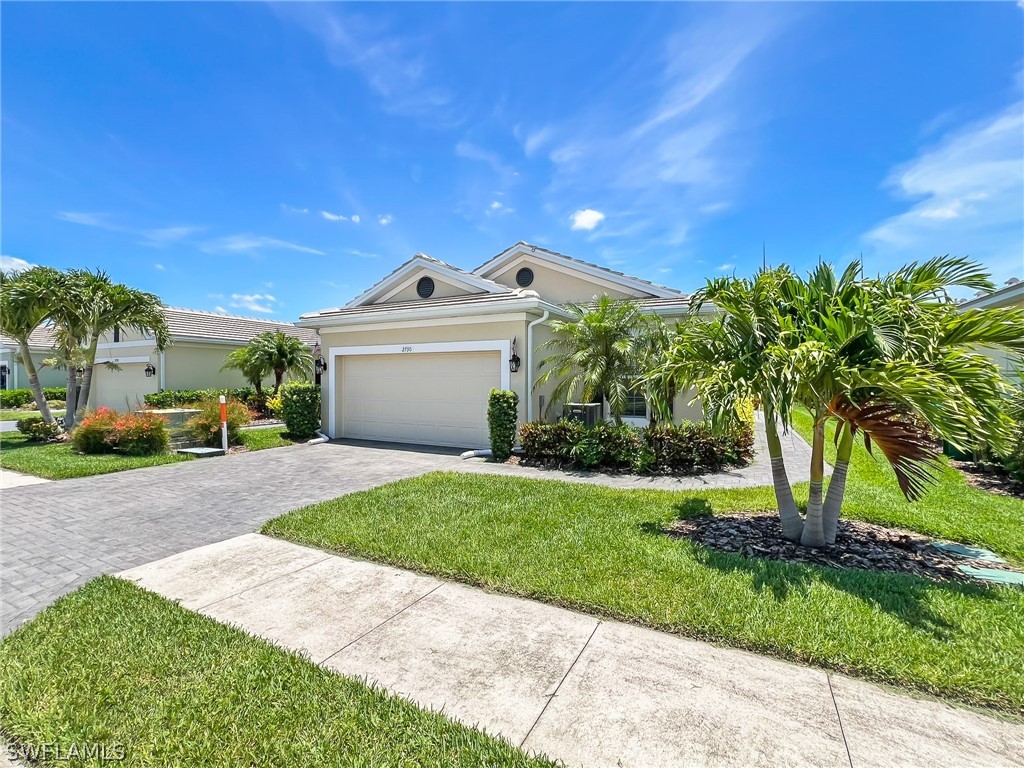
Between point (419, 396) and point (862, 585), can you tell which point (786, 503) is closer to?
point (862, 585)

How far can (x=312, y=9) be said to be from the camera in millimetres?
7852

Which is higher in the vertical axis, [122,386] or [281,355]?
[281,355]

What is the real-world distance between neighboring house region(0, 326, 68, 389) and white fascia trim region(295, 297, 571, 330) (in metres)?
20.6

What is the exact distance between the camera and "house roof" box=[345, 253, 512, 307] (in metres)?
12.8

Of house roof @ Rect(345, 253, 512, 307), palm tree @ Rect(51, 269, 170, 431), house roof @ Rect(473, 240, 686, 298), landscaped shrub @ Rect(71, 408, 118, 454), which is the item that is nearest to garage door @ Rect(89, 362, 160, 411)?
palm tree @ Rect(51, 269, 170, 431)

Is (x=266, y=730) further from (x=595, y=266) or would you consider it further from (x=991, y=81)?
(x=595, y=266)

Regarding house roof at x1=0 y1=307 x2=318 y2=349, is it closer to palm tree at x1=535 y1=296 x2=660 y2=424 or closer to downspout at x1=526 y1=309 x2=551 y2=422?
downspout at x1=526 y1=309 x2=551 y2=422

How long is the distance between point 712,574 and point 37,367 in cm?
3520

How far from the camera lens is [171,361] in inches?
725

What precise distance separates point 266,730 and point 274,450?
1069 centimetres

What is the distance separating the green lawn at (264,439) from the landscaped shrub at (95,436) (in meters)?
2.80

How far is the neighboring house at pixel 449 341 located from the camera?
1095 cm

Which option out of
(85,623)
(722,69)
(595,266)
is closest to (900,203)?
(722,69)

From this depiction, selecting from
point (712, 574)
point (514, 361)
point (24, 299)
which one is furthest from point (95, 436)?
point (712, 574)
